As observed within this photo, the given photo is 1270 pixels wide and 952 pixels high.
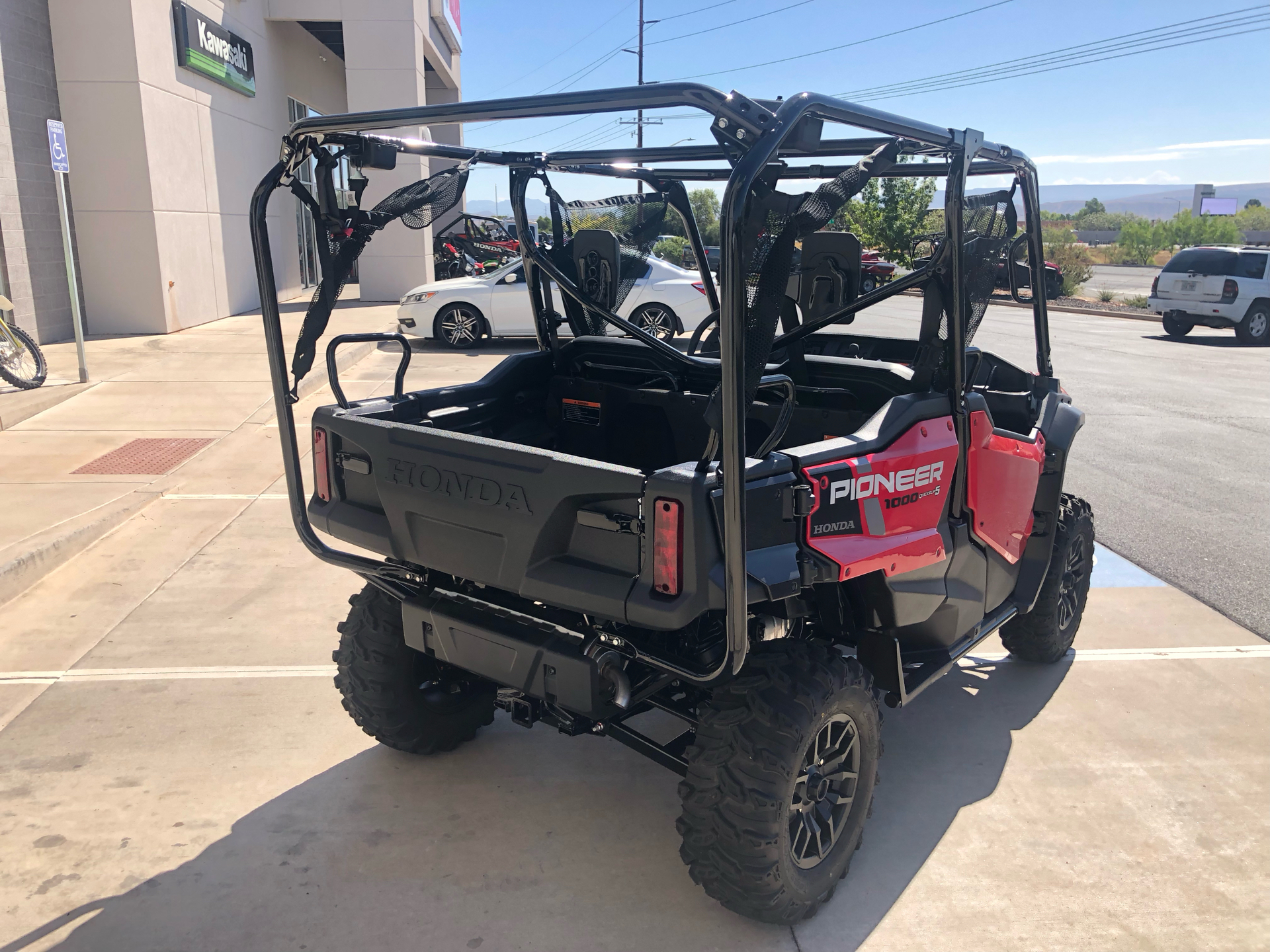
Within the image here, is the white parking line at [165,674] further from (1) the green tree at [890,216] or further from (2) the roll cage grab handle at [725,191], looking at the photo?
(1) the green tree at [890,216]

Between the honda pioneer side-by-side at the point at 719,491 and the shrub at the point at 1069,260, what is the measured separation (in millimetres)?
27500

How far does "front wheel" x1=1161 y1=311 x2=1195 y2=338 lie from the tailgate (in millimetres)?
20934

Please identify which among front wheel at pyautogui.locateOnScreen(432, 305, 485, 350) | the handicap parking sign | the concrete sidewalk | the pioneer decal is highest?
the handicap parking sign

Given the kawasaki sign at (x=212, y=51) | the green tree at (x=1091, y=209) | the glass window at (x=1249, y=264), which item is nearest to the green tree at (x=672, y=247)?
the kawasaki sign at (x=212, y=51)

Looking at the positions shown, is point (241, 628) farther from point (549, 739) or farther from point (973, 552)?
point (973, 552)

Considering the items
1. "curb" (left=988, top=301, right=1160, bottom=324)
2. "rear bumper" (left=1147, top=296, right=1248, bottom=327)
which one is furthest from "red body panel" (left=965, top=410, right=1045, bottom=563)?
"curb" (left=988, top=301, right=1160, bottom=324)

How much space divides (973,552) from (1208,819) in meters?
1.23

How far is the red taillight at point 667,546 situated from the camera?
2.31 metres

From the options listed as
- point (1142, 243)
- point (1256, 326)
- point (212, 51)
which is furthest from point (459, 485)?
point (1142, 243)

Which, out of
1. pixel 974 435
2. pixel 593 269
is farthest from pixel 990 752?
pixel 593 269

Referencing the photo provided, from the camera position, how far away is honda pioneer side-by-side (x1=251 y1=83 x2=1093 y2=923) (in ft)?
7.67

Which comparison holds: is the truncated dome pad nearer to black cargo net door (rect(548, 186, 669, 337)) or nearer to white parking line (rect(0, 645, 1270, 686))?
white parking line (rect(0, 645, 1270, 686))

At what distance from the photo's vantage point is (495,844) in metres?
3.12

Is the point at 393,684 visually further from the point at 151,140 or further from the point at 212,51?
the point at 212,51
